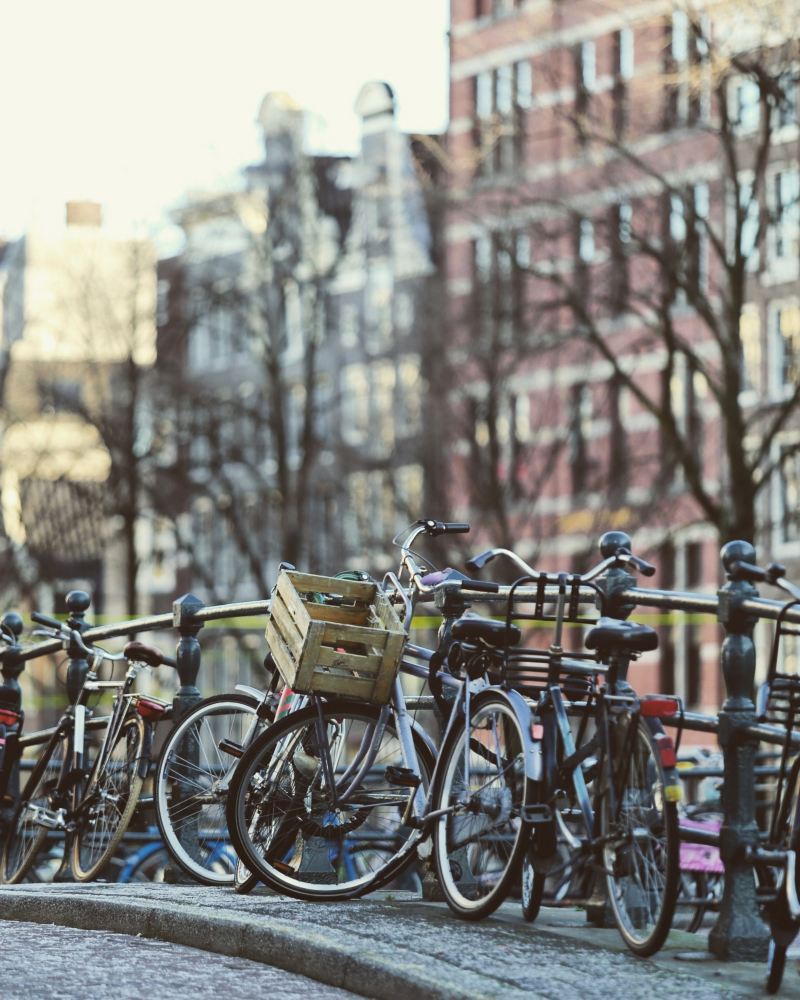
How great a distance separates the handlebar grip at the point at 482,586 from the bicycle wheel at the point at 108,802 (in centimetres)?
200

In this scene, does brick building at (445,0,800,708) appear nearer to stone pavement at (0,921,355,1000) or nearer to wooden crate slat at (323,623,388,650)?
wooden crate slat at (323,623,388,650)

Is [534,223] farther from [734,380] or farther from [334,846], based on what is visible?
[334,846]

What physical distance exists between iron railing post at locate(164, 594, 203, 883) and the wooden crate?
115 centimetres

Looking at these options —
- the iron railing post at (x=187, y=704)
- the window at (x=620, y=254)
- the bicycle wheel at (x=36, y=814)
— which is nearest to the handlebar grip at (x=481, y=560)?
the iron railing post at (x=187, y=704)

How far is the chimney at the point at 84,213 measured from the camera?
7925cm

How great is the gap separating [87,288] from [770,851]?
127 feet

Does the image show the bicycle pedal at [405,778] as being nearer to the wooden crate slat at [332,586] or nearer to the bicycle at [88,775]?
the wooden crate slat at [332,586]

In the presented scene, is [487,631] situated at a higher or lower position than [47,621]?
lower

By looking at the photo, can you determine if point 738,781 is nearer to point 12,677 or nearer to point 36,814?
point 36,814

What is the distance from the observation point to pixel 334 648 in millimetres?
8539

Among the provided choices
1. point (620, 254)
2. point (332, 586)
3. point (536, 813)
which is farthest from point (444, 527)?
point (620, 254)

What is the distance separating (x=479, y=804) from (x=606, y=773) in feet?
2.75

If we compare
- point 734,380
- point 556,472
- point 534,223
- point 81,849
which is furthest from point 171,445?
point 81,849

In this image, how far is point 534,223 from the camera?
2995 centimetres
